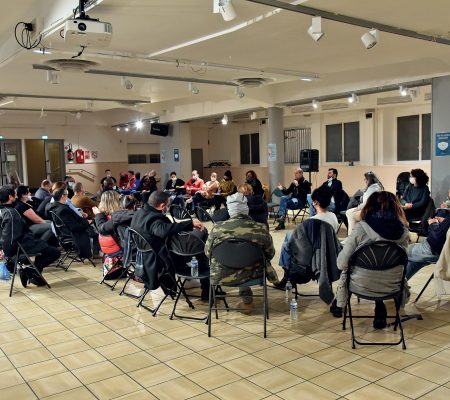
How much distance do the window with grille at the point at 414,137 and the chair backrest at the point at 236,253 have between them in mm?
9772

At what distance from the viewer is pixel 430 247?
4461 millimetres

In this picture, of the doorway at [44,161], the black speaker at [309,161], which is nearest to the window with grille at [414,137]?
the black speaker at [309,161]

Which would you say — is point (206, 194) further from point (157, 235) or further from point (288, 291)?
point (157, 235)

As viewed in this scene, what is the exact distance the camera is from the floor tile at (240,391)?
9.77 ft

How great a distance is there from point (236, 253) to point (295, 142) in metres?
12.3

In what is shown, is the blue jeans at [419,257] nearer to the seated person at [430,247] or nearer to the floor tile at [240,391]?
the seated person at [430,247]

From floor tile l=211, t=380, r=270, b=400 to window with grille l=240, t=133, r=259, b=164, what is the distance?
550 inches

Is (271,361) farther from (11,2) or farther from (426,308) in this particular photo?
(11,2)

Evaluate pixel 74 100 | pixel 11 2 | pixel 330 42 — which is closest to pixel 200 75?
pixel 330 42

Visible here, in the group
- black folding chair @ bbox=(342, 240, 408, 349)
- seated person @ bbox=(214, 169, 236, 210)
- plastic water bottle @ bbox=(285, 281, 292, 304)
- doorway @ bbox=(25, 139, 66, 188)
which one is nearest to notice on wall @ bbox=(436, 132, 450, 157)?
seated person @ bbox=(214, 169, 236, 210)

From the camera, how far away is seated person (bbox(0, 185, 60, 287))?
526 centimetres

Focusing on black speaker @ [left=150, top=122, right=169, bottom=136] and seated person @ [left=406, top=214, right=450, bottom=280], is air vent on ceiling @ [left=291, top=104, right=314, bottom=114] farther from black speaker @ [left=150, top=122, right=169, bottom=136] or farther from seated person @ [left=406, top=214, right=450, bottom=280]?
seated person @ [left=406, top=214, right=450, bottom=280]

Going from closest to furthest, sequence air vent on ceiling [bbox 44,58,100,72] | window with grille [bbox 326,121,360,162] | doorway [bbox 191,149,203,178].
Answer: air vent on ceiling [bbox 44,58,100,72] → window with grille [bbox 326,121,360,162] → doorway [bbox 191,149,203,178]

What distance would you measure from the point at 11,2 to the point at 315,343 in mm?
4795
